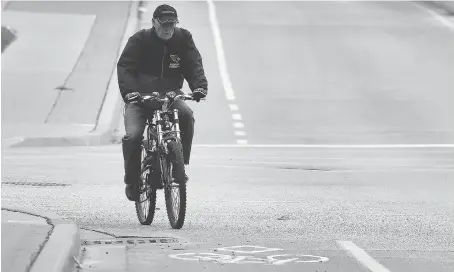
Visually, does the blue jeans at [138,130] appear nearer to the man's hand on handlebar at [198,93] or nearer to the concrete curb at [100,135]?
the man's hand on handlebar at [198,93]

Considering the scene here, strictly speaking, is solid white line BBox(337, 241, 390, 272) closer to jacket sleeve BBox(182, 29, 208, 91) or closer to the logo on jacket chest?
jacket sleeve BBox(182, 29, 208, 91)

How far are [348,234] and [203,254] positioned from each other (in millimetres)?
1905

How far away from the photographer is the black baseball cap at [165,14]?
11948 millimetres

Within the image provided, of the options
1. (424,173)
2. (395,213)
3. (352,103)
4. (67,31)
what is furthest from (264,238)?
(67,31)

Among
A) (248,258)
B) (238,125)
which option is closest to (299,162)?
(238,125)

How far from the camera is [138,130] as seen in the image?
12.5m

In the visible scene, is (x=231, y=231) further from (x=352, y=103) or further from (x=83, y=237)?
(x=352, y=103)

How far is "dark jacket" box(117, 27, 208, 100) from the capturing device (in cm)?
1229

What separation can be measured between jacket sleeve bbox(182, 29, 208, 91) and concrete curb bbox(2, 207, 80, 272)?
198 cm

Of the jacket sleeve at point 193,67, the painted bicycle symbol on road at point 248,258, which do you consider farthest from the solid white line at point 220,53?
the painted bicycle symbol on road at point 248,258

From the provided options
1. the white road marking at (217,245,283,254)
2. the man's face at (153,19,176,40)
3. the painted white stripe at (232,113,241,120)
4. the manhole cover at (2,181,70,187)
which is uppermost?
the man's face at (153,19,176,40)

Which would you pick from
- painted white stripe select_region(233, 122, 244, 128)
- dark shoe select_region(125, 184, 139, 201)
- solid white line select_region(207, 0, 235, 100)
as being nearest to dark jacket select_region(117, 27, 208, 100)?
dark shoe select_region(125, 184, 139, 201)

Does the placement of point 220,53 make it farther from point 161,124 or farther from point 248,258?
point 248,258

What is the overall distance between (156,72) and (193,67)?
0.33 metres
